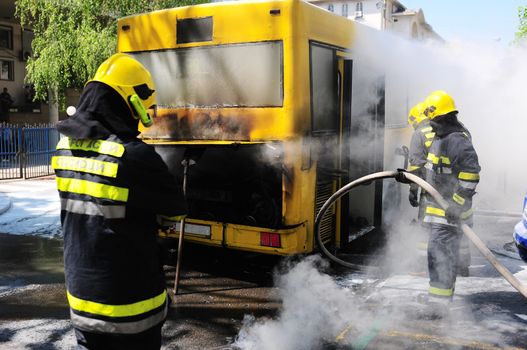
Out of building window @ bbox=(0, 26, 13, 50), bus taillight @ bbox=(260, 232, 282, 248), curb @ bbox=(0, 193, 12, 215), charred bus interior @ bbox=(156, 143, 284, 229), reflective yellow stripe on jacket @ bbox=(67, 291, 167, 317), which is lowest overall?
curb @ bbox=(0, 193, 12, 215)

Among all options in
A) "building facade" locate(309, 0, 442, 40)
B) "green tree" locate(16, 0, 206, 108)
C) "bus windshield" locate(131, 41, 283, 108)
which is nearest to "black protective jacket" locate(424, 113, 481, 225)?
"bus windshield" locate(131, 41, 283, 108)

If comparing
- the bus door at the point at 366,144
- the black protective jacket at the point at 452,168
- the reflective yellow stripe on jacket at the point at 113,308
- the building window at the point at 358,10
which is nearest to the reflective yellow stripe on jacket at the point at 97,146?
the reflective yellow stripe on jacket at the point at 113,308

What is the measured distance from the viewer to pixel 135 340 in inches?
97.8

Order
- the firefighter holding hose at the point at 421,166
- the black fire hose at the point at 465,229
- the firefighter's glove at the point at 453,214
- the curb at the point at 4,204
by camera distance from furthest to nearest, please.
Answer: the curb at the point at 4,204
the firefighter holding hose at the point at 421,166
the firefighter's glove at the point at 453,214
the black fire hose at the point at 465,229

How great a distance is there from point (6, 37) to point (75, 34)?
10.7 meters

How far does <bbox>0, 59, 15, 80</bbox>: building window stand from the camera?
22016mm

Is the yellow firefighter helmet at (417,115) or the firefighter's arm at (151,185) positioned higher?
the yellow firefighter helmet at (417,115)

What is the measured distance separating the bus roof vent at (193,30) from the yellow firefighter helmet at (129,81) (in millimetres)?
3444

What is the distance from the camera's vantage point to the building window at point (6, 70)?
22.0 m

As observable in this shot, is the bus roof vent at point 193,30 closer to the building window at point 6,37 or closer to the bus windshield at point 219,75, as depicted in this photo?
the bus windshield at point 219,75

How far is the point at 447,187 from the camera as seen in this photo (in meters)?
5.32

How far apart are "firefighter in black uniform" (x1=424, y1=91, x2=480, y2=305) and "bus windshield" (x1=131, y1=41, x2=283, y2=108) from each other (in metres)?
1.63

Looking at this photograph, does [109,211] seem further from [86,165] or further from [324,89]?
[324,89]

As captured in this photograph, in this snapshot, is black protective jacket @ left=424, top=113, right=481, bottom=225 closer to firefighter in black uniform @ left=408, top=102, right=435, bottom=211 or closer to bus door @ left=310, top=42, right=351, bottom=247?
firefighter in black uniform @ left=408, top=102, right=435, bottom=211
